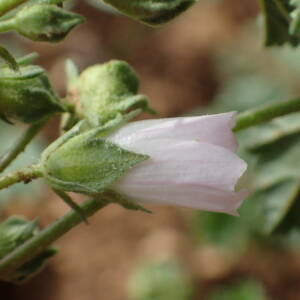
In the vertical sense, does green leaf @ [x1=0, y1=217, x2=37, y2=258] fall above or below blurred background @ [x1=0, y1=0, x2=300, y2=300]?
above

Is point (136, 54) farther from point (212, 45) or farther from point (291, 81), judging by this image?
point (291, 81)

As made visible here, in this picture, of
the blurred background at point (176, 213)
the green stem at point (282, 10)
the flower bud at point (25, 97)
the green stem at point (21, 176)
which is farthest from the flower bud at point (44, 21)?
the blurred background at point (176, 213)

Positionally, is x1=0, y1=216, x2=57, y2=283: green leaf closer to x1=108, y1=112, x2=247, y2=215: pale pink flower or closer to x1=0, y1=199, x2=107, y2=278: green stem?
x1=0, y1=199, x2=107, y2=278: green stem

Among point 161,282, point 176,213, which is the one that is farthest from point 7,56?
point 176,213

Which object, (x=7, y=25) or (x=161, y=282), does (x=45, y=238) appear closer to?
(x=7, y=25)

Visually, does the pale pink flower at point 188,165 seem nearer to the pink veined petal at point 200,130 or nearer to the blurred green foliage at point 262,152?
the pink veined petal at point 200,130

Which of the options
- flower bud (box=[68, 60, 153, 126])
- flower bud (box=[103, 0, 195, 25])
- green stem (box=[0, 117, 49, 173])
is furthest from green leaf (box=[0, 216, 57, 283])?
flower bud (box=[103, 0, 195, 25])
